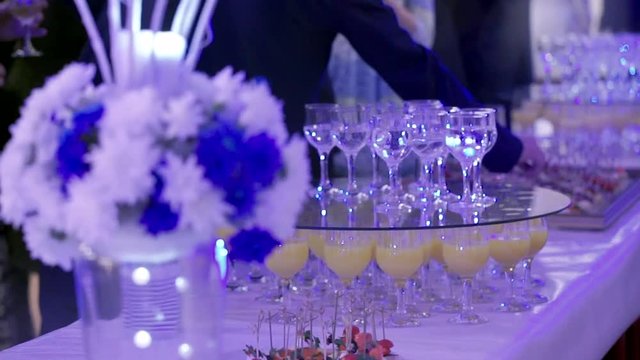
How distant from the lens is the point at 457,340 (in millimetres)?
1880

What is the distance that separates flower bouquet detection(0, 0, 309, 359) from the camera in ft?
3.88

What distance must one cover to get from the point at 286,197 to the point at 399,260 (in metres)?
0.76

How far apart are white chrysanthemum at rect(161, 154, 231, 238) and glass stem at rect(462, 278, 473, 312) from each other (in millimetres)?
927

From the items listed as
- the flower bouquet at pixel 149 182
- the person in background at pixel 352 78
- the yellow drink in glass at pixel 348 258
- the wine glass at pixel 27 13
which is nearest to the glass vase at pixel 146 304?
the flower bouquet at pixel 149 182

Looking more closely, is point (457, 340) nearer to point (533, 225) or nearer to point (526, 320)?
point (526, 320)

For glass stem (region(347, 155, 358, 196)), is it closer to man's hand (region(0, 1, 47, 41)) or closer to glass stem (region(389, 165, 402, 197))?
glass stem (region(389, 165, 402, 197))

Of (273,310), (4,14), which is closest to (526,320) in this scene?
(273,310)

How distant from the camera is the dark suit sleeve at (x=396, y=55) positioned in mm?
3029

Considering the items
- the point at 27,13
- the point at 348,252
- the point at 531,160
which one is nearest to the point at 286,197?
the point at 348,252

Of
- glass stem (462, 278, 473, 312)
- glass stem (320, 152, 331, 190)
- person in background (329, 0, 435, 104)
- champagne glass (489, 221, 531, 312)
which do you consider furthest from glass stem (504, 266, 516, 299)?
person in background (329, 0, 435, 104)

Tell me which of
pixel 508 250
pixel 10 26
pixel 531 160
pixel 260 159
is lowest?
pixel 508 250

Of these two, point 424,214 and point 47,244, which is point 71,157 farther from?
point 424,214

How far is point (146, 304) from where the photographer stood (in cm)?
130

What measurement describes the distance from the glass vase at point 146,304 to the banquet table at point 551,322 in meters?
0.33
